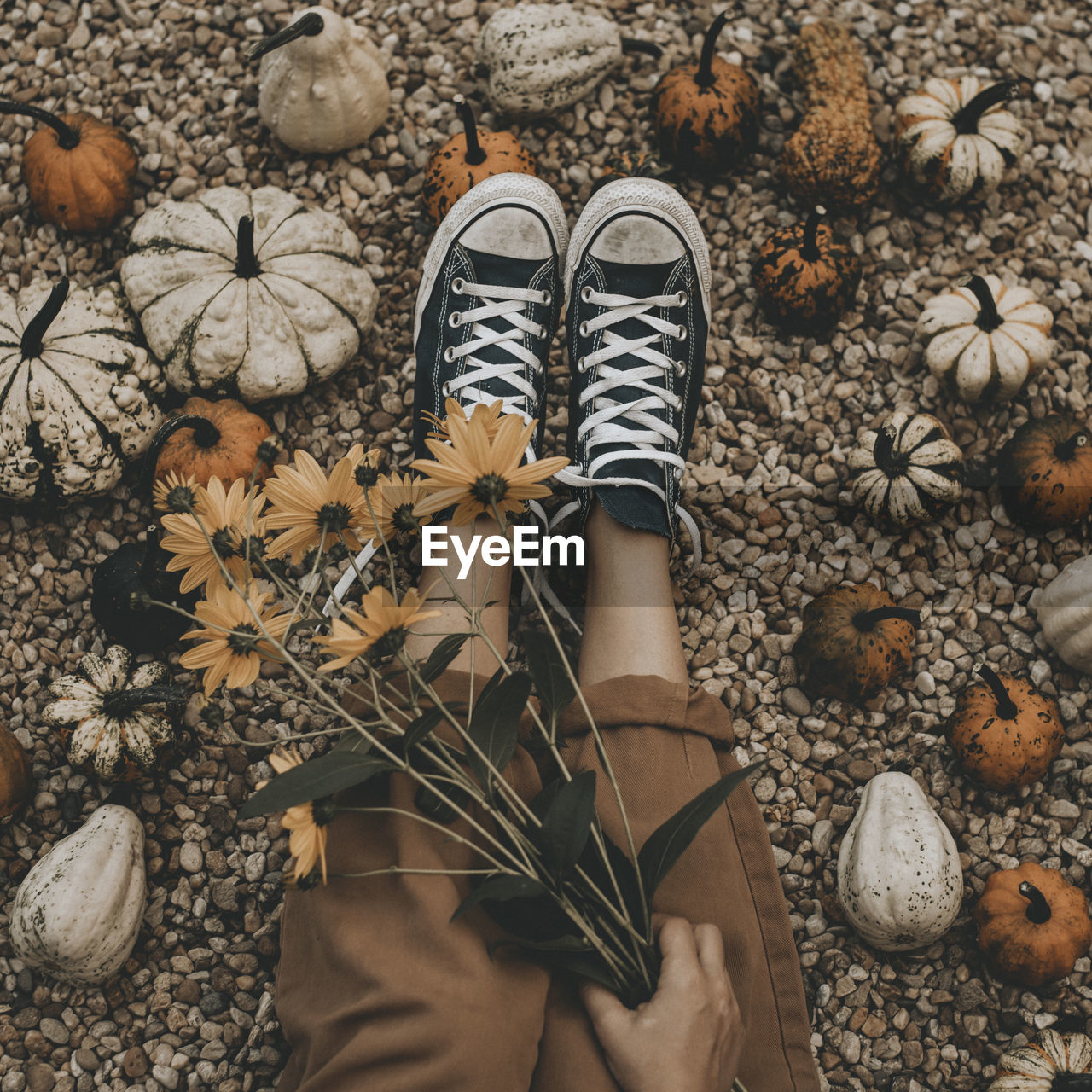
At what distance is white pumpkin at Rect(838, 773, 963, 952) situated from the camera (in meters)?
1.61

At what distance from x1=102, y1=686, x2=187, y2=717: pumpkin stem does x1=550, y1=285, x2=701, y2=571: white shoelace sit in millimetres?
855

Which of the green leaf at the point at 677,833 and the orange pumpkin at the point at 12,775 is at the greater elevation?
the green leaf at the point at 677,833

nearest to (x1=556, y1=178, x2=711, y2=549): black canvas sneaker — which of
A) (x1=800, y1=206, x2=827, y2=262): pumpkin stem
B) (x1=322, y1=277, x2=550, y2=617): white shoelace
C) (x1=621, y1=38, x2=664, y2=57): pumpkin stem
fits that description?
(x1=322, y1=277, x2=550, y2=617): white shoelace

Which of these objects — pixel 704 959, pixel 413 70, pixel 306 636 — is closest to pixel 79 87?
pixel 413 70

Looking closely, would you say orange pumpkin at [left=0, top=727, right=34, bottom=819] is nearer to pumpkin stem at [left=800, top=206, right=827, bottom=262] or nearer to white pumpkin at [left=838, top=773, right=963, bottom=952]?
white pumpkin at [left=838, top=773, right=963, bottom=952]

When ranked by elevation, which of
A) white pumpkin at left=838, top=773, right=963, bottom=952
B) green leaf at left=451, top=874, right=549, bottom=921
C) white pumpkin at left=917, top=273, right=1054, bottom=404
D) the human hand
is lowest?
white pumpkin at left=838, top=773, right=963, bottom=952

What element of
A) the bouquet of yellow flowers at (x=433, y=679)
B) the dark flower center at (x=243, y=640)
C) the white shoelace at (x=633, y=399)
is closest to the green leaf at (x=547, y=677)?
the bouquet of yellow flowers at (x=433, y=679)

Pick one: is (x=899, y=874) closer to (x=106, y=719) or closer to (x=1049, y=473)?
(x=1049, y=473)

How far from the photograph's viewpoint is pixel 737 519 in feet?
6.49

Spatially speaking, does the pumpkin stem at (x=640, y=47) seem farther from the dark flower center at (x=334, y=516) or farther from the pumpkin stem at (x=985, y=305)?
the dark flower center at (x=334, y=516)

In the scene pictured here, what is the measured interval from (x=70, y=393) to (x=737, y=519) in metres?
1.49

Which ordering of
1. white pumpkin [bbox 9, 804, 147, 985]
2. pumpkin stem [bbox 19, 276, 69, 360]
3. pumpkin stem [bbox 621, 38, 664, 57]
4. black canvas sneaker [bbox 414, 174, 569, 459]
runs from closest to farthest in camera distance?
white pumpkin [bbox 9, 804, 147, 985] < pumpkin stem [bbox 19, 276, 69, 360] < black canvas sneaker [bbox 414, 174, 569, 459] < pumpkin stem [bbox 621, 38, 664, 57]

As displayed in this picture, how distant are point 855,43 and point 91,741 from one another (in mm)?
2493

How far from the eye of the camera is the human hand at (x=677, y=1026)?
3.68 ft
